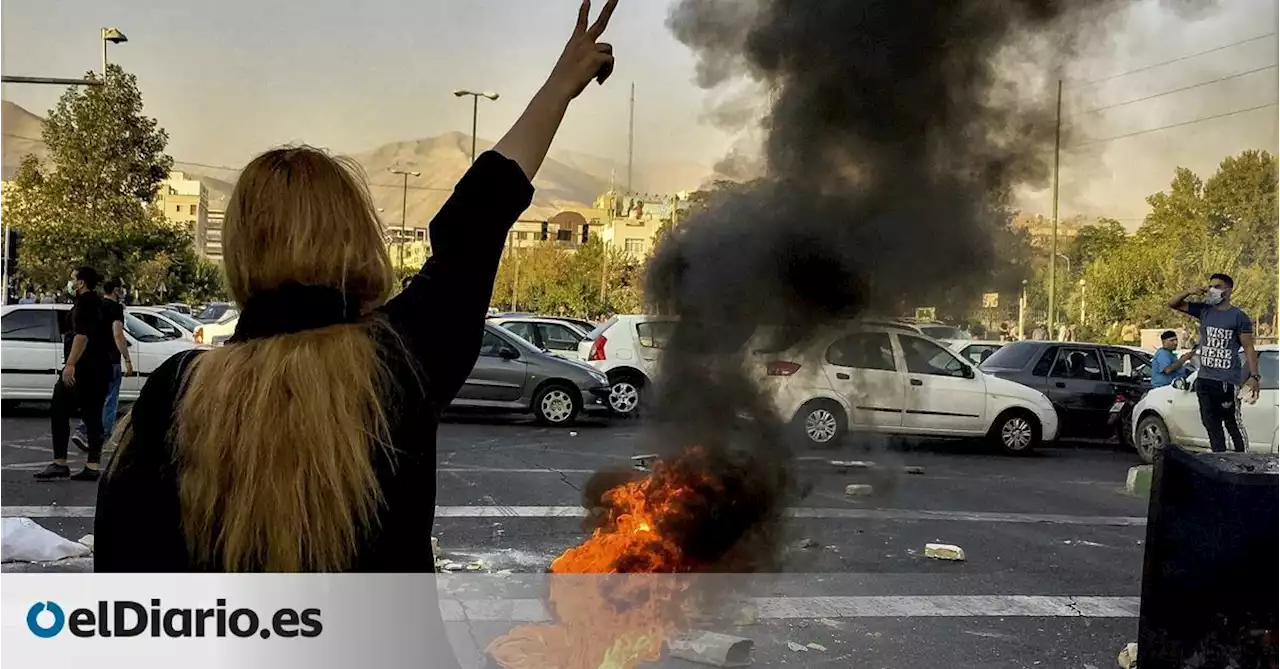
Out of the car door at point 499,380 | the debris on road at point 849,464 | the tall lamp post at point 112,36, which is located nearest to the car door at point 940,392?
the debris on road at point 849,464

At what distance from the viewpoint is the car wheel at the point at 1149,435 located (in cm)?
432

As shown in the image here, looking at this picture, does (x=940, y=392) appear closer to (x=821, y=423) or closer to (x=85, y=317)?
(x=821, y=423)

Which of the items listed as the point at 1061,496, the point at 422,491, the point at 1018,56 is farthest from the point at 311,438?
the point at 1061,496

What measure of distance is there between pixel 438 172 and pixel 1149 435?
165 inches

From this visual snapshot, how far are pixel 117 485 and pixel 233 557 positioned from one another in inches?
7.3

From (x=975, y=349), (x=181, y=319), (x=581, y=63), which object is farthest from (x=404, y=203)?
(x=975, y=349)

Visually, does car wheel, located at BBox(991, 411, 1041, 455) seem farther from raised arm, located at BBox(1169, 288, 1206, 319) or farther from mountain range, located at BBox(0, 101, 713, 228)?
mountain range, located at BBox(0, 101, 713, 228)

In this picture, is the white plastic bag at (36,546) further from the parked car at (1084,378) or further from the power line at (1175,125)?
the parked car at (1084,378)

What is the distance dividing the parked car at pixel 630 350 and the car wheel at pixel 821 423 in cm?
64

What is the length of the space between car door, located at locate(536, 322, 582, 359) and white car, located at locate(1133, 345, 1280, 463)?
3.87 metres

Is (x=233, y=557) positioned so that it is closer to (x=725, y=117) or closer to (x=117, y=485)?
(x=117, y=485)

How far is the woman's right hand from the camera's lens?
1.72 m

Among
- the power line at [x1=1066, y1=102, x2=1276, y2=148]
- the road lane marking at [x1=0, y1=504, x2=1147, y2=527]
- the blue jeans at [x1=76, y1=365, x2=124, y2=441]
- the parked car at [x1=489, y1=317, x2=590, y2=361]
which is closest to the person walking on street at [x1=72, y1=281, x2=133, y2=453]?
the blue jeans at [x1=76, y1=365, x2=124, y2=441]

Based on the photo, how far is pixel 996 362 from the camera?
645 cm
